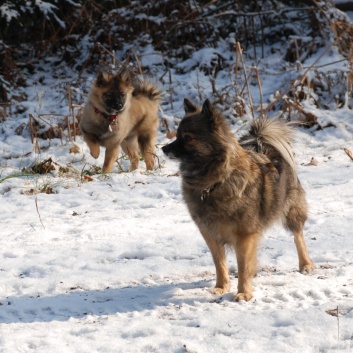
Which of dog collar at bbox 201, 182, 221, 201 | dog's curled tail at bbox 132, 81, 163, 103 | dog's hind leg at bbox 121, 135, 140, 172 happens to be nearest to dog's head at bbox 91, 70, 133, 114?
dog's curled tail at bbox 132, 81, 163, 103

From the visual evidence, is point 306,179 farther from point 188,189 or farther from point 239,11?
point 239,11

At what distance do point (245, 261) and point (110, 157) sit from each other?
13.7 feet

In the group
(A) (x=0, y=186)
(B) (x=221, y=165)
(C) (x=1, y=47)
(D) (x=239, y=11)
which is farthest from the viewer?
(D) (x=239, y=11)

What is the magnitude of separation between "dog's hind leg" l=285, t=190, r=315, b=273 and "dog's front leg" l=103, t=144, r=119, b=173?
3641 mm

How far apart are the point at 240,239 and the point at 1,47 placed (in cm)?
929

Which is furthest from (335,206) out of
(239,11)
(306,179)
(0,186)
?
(239,11)

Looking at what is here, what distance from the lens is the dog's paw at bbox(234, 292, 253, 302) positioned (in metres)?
3.77

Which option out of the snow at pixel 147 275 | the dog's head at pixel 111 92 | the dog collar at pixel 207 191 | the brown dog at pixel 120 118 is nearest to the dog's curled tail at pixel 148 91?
the brown dog at pixel 120 118

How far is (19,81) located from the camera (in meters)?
12.1

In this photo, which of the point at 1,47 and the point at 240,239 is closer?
the point at 240,239

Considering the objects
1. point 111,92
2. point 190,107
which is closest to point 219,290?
point 190,107

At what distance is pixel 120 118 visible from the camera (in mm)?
8188

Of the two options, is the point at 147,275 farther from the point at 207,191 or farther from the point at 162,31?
the point at 162,31

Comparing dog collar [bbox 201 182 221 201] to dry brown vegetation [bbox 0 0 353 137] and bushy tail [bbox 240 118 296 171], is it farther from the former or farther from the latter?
dry brown vegetation [bbox 0 0 353 137]
